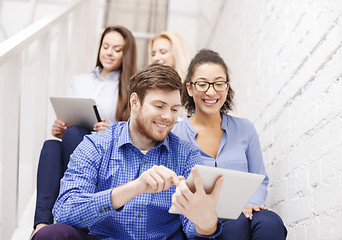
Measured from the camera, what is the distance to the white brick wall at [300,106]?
1267 mm

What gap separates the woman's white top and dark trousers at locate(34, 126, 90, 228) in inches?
13.8

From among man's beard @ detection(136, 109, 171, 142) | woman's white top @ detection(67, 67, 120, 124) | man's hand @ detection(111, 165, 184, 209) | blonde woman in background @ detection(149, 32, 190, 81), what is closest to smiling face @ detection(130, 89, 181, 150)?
man's beard @ detection(136, 109, 171, 142)

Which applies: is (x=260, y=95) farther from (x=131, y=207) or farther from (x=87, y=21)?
(x=87, y=21)

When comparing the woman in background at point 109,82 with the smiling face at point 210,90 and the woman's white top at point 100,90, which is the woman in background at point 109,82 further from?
the smiling face at point 210,90

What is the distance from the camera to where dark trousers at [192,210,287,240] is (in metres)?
1.30

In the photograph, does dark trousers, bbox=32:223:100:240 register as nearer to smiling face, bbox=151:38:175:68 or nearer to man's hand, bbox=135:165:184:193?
man's hand, bbox=135:165:184:193

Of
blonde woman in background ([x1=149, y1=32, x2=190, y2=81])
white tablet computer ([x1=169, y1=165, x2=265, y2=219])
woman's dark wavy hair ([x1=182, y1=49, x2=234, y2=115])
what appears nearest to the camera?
white tablet computer ([x1=169, y1=165, x2=265, y2=219])

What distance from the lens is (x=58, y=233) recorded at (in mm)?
1163

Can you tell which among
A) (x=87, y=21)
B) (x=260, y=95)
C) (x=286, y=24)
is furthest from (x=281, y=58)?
(x=87, y=21)

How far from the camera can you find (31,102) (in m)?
3.36

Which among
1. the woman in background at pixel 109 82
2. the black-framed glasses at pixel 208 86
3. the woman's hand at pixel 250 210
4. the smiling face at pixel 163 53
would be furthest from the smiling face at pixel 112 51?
the woman's hand at pixel 250 210

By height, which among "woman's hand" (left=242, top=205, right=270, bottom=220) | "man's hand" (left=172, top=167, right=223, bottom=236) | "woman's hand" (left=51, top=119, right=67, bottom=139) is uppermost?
"woman's hand" (left=51, top=119, right=67, bottom=139)

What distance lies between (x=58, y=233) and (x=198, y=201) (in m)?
0.40

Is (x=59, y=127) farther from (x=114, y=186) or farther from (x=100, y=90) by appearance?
(x=114, y=186)
